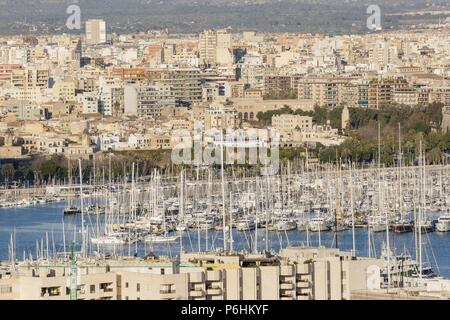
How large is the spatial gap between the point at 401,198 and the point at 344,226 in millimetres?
1405

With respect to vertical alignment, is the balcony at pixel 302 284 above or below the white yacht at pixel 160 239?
above

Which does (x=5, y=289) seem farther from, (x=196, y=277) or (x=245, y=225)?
(x=245, y=225)

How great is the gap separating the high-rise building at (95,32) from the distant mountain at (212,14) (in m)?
0.86

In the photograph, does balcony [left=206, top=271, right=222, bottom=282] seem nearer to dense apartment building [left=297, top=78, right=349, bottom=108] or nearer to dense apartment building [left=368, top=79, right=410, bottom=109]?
dense apartment building [left=368, top=79, right=410, bottom=109]

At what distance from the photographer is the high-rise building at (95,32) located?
56.9 metres

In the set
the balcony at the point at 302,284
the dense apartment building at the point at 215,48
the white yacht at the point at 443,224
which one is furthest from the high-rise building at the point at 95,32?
the balcony at the point at 302,284

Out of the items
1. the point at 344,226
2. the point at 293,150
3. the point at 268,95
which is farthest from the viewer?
the point at 268,95

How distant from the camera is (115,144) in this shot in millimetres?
34469

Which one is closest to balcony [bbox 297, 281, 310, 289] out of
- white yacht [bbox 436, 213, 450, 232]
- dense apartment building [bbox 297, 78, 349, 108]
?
white yacht [bbox 436, 213, 450, 232]

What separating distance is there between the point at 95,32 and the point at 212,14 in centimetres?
1086

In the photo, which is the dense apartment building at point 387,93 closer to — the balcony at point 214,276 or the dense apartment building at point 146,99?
the dense apartment building at point 146,99

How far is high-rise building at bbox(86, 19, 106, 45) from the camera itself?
5688cm
